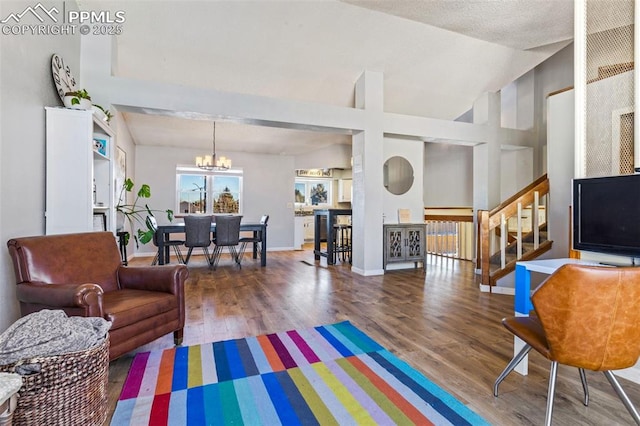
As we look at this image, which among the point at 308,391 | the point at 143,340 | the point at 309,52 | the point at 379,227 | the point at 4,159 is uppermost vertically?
the point at 309,52

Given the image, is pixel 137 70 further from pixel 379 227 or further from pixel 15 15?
pixel 379 227

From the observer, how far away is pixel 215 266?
17.9 feet

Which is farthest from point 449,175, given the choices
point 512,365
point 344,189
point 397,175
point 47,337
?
point 47,337

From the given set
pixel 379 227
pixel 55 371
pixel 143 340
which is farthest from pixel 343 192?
pixel 55 371

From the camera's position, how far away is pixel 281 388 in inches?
67.7

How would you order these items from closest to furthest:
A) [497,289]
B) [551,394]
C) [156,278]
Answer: [551,394], [156,278], [497,289]

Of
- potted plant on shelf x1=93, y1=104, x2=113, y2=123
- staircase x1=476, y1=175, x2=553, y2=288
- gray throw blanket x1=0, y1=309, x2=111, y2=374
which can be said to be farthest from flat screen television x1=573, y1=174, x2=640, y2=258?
potted plant on shelf x1=93, y1=104, x2=113, y2=123

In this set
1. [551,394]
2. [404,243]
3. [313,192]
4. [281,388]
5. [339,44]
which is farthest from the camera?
[313,192]

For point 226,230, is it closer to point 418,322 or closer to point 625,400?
point 418,322

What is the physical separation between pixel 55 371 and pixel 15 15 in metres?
2.31

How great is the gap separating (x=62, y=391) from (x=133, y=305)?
2.40 ft

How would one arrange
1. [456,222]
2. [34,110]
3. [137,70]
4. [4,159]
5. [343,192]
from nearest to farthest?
[4,159] < [34,110] < [137,70] < [456,222] < [343,192]

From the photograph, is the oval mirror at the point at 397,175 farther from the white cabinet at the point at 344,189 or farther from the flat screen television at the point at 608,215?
the white cabinet at the point at 344,189

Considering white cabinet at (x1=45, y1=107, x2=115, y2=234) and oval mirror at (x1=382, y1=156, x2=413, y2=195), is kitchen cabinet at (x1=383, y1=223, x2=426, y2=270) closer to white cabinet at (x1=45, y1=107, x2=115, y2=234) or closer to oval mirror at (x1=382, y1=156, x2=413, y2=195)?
oval mirror at (x1=382, y1=156, x2=413, y2=195)
